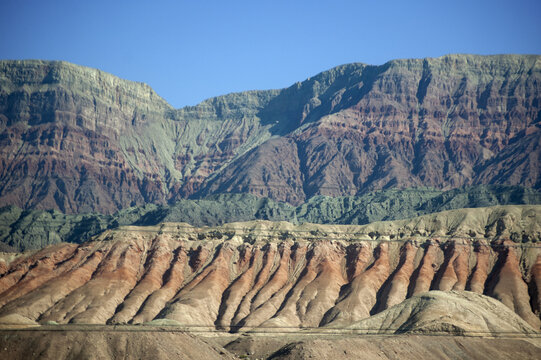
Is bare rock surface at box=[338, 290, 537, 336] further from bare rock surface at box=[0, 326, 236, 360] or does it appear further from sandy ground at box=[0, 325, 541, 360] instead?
bare rock surface at box=[0, 326, 236, 360]

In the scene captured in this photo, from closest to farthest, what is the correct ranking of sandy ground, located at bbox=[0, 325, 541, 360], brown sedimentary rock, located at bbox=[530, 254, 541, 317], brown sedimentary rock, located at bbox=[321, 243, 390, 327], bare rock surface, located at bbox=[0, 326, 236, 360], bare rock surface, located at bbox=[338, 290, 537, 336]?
1. bare rock surface, located at bbox=[0, 326, 236, 360]
2. sandy ground, located at bbox=[0, 325, 541, 360]
3. bare rock surface, located at bbox=[338, 290, 537, 336]
4. brown sedimentary rock, located at bbox=[530, 254, 541, 317]
5. brown sedimentary rock, located at bbox=[321, 243, 390, 327]

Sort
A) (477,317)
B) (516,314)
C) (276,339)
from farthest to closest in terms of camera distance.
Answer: (516,314) → (477,317) → (276,339)

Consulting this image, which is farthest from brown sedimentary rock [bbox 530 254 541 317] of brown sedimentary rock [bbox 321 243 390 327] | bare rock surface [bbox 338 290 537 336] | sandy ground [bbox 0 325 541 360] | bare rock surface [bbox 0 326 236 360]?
bare rock surface [bbox 0 326 236 360]

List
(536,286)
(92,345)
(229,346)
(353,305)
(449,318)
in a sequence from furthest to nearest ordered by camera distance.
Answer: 1. (353,305)
2. (536,286)
3. (449,318)
4. (229,346)
5. (92,345)

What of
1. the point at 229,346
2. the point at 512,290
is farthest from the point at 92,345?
the point at 512,290

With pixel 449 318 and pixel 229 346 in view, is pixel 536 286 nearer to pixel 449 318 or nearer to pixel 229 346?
pixel 449 318

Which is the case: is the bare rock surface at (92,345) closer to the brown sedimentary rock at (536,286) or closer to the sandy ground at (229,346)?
the sandy ground at (229,346)

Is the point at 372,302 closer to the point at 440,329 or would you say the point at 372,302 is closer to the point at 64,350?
the point at 440,329

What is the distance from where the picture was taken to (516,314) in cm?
16538

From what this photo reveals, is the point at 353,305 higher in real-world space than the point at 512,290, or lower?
lower

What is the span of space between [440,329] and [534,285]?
5385 centimetres

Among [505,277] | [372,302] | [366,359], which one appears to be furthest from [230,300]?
[366,359]

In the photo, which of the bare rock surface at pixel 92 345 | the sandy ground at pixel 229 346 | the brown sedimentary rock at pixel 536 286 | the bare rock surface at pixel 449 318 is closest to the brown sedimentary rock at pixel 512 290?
the brown sedimentary rock at pixel 536 286

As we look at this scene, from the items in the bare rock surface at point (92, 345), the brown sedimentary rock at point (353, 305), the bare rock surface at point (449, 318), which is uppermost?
the bare rock surface at point (92, 345)
